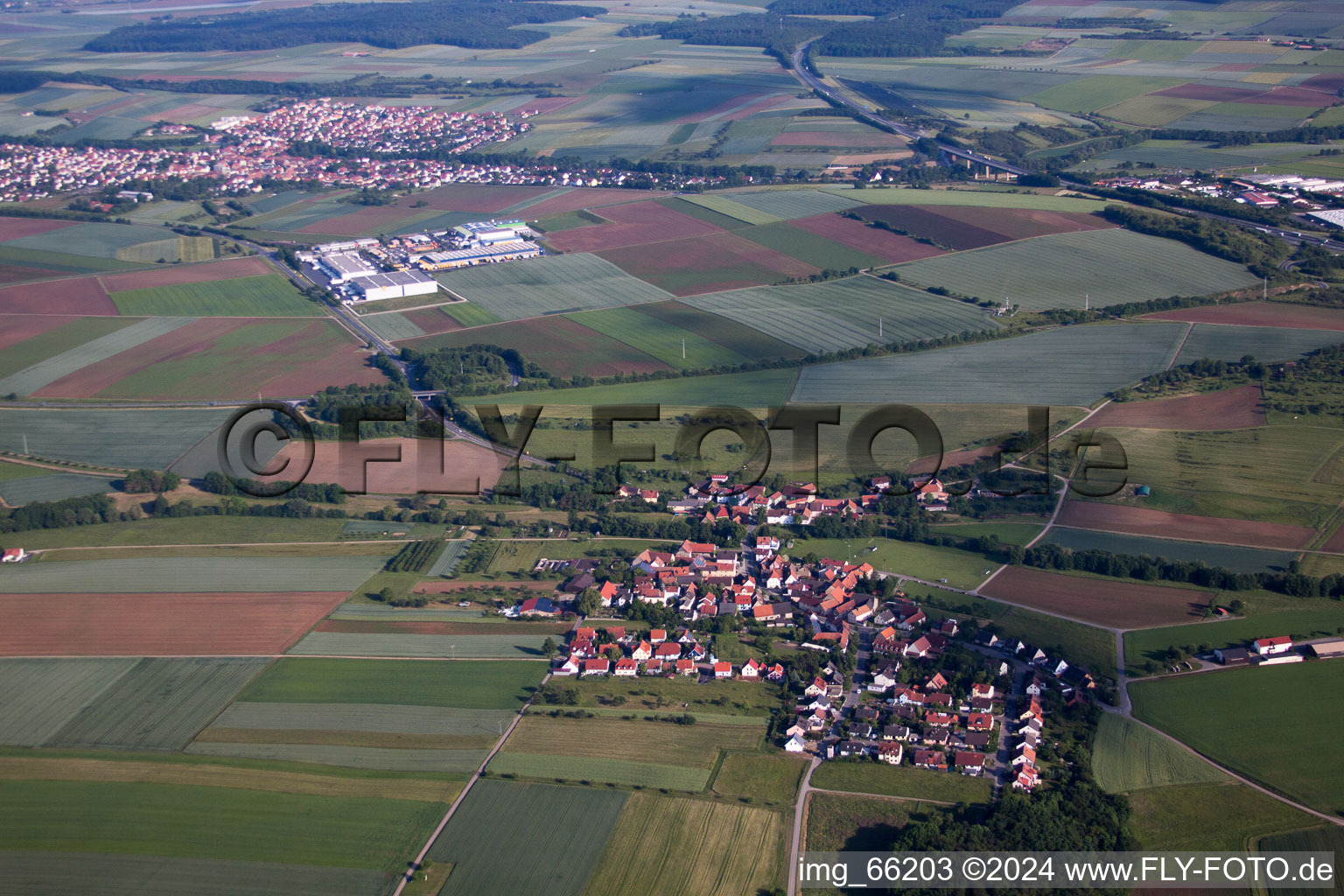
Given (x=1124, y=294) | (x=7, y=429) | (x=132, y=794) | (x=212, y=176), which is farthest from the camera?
(x=212, y=176)

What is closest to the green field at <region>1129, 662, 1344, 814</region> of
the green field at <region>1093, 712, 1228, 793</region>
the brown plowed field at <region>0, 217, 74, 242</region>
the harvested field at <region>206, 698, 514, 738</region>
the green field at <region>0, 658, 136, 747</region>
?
the green field at <region>1093, 712, 1228, 793</region>

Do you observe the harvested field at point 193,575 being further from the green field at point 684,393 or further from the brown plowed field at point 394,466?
the green field at point 684,393

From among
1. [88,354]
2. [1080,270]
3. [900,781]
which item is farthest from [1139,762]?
[88,354]

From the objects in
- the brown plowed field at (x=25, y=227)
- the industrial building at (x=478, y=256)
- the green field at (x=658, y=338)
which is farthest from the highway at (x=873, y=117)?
the brown plowed field at (x=25, y=227)

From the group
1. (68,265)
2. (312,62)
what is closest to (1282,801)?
(68,265)

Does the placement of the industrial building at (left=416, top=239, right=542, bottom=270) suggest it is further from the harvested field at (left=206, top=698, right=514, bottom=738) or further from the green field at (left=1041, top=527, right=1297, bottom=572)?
the harvested field at (left=206, top=698, right=514, bottom=738)

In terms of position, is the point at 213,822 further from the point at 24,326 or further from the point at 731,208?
the point at 731,208

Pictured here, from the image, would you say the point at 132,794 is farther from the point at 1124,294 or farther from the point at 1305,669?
the point at 1124,294
